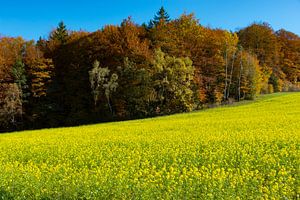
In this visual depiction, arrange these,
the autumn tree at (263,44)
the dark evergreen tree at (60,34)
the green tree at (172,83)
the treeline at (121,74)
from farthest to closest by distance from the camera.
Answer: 1. the autumn tree at (263,44)
2. the dark evergreen tree at (60,34)
3. the treeline at (121,74)
4. the green tree at (172,83)

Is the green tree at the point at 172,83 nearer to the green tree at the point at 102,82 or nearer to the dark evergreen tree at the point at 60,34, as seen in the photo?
the green tree at the point at 102,82

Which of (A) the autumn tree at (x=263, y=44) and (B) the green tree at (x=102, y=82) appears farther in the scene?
(A) the autumn tree at (x=263, y=44)

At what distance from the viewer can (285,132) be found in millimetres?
21359

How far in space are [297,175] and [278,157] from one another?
3190mm

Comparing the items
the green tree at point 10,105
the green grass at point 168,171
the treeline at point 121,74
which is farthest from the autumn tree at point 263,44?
the green grass at point 168,171

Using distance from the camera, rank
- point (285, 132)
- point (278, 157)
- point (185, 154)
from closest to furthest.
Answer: point (278, 157)
point (185, 154)
point (285, 132)

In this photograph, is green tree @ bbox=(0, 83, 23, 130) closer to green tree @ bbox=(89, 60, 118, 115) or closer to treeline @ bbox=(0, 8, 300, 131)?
treeline @ bbox=(0, 8, 300, 131)

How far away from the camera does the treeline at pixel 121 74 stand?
54.3 metres

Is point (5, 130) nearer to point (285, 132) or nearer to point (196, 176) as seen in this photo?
point (285, 132)

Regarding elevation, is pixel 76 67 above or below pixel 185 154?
above

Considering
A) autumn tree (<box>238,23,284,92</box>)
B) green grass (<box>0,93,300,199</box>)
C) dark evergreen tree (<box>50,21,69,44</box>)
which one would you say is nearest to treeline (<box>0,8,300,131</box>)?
dark evergreen tree (<box>50,21,69,44</box>)

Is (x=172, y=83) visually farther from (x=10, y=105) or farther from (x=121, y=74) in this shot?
(x=10, y=105)

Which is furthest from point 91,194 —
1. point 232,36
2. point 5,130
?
point 232,36

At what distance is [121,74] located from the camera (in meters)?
56.9
